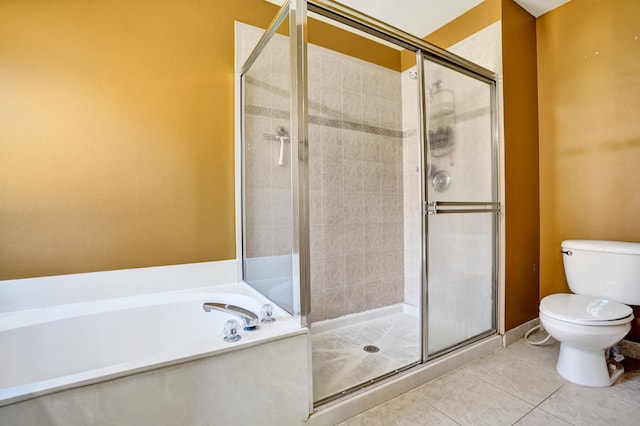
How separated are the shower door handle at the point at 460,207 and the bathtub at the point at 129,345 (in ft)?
3.50

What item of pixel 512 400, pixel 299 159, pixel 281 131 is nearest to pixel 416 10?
pixel 281 131

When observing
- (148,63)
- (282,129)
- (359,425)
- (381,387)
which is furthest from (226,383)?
(148,63)

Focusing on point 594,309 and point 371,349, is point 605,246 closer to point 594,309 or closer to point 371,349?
point 594,309

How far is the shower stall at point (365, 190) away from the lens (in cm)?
146

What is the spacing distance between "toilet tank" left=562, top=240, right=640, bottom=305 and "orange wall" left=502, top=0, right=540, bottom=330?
11.8 inches

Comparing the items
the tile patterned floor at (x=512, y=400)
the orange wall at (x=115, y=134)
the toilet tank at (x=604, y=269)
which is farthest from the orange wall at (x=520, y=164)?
the orange wall at (x=115, y=134)

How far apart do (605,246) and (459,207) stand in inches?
34.5

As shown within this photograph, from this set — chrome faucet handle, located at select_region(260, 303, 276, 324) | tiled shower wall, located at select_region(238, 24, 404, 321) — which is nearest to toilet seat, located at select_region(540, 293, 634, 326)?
tiled shower wall, located at select_region(238, 24, 404, 321)

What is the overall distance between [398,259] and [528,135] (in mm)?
1441

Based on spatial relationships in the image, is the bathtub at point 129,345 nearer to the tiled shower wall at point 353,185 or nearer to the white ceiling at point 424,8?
the tiled shower wall at point 353,185

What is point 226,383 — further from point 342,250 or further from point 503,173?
point 503,173

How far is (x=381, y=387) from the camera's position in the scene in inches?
60.0

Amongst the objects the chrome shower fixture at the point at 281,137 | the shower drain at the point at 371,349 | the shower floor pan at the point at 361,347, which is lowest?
the shower drain at the point at 371,349

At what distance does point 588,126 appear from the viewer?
204 cm
